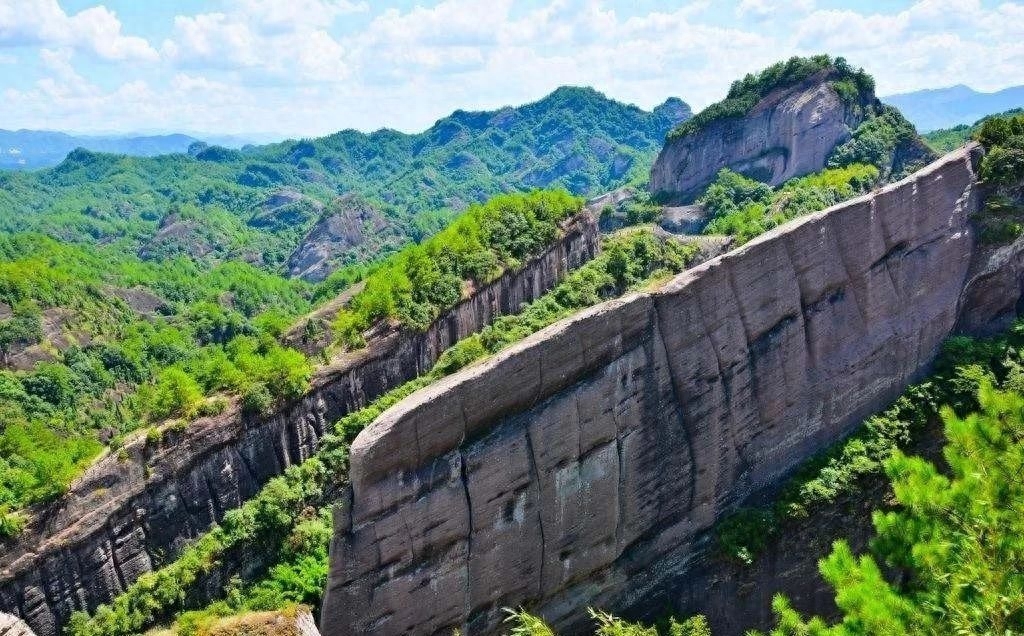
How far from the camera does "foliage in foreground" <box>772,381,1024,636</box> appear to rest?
10898 millimetres

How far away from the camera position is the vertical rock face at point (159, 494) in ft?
75.4

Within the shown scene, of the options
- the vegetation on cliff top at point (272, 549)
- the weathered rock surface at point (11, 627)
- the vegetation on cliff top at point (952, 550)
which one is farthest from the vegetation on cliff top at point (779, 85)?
the weathered rock surface at point (11, 627)

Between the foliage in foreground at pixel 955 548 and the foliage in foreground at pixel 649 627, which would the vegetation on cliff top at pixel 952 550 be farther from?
the foliage in foreground at pixel 649 627

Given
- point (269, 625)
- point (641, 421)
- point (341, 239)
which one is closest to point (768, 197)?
point (641, 421)

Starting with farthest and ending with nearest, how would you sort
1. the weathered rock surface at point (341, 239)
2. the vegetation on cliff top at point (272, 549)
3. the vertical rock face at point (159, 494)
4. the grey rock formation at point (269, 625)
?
the weathered rock surface at point (341, 239)
the vertical rock face at point (159, 494)
the vegetation on cliff top at point (272, 549)
the grey rock formation at point (269, 625)

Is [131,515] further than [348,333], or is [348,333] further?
[348,333]

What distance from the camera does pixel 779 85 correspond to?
74000 mm

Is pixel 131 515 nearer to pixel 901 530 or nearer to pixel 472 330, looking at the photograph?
pixel 472 330

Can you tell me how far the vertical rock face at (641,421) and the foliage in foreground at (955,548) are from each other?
313 inches

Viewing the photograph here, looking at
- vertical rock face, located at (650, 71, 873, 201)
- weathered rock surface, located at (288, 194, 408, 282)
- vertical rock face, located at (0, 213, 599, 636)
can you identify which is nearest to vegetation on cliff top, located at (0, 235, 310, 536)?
vertical rock face, located at (0, 213, 599, 636)

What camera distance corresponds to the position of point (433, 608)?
1961 centimetres

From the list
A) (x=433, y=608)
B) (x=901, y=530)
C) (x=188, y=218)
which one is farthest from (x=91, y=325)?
(x=188, y=218)

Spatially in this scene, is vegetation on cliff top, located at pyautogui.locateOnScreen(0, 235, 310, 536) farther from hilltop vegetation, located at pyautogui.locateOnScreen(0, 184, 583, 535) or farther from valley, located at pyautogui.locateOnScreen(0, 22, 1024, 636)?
valley, located at pyautogui.locateOnScreen(0, 22, 1024, 636)

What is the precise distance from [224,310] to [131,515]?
59828mm
